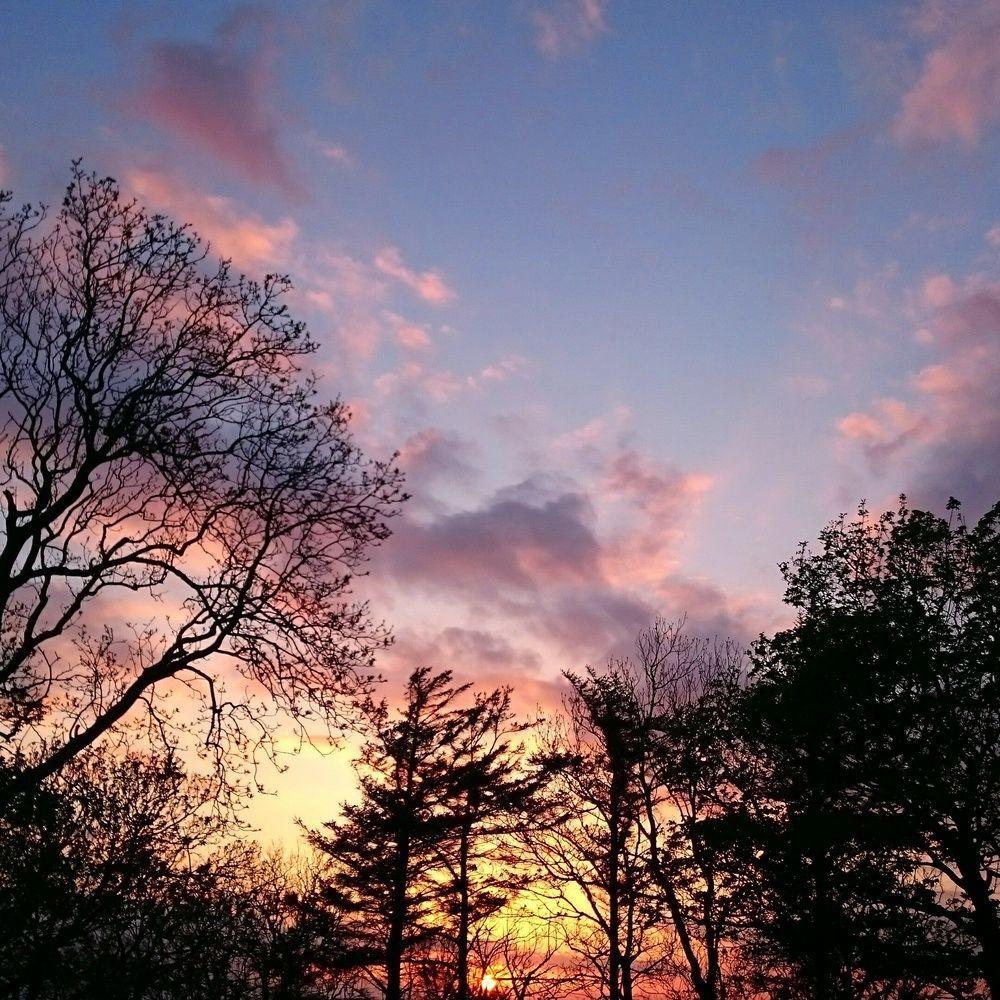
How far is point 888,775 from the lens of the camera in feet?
64.7

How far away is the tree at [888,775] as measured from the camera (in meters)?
19.0

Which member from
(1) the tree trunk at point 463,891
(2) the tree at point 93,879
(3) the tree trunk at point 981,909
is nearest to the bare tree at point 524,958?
(1) the tree trunk at point 463,891

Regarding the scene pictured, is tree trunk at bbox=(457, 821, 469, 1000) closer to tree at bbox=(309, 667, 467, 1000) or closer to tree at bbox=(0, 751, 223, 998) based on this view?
tree at bbox=(309, 667, 467, 1000)

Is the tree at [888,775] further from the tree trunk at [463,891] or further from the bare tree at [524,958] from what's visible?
the tree trunk at [463,891]

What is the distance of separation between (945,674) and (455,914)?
70.7ft

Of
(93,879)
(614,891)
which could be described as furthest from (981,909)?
(93,879)

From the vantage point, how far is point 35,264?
39.5 ft

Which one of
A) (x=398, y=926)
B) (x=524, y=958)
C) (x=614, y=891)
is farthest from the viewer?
(x=398, y=926)

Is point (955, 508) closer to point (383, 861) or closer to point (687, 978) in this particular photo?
point (687, 978)

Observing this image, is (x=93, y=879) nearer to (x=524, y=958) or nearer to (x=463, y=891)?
(x=524, y=958)

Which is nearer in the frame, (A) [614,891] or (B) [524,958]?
(B) [524,958]

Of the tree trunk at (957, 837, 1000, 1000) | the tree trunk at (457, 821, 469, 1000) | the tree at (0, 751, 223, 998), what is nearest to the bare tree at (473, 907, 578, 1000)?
the tree trunk at (457, 821, 469, 1000)

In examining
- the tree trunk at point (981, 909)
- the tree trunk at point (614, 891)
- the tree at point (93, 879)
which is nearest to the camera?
the tree at point (93, 879)

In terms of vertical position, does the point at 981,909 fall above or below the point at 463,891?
below
